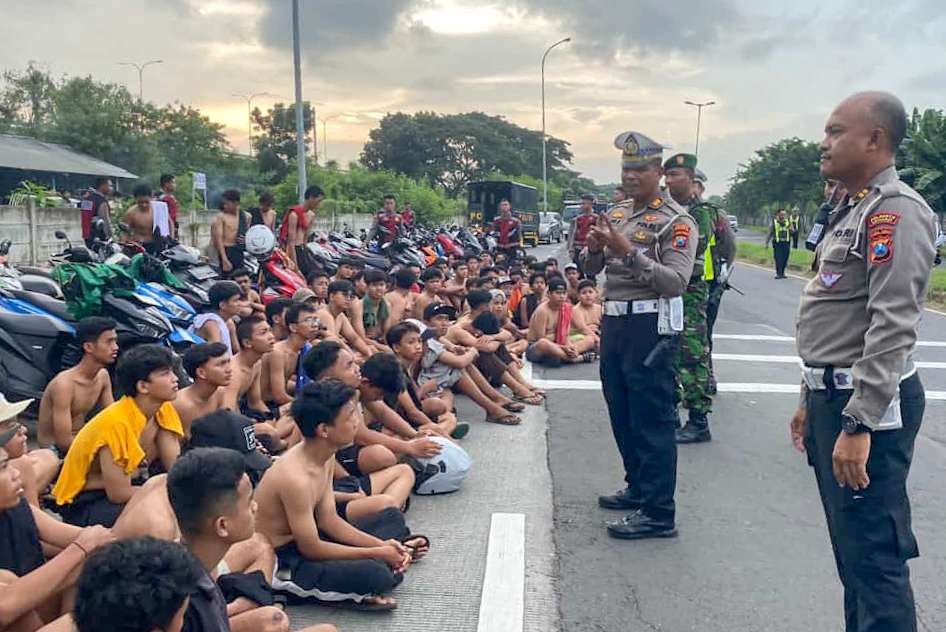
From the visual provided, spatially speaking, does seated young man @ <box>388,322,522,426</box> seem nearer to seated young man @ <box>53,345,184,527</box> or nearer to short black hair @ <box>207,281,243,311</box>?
short black hair @ <box>207,281,243,311</box>

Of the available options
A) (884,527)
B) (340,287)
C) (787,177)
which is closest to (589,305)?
(340,287)

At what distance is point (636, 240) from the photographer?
450 cm

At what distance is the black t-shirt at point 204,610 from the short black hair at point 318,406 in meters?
1.28

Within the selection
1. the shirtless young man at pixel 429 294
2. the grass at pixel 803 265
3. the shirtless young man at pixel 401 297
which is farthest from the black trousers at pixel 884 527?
the grass at pixel 803 265

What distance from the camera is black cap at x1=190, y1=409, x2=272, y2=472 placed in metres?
4.20

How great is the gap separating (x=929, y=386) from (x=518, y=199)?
26.1 metres

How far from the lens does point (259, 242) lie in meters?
9.62

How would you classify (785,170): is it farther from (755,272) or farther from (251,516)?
(251,516)

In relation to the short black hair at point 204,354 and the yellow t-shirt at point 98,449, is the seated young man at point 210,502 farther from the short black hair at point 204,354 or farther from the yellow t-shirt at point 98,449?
the short black hair at point 204,354

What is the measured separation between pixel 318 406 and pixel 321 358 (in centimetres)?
118

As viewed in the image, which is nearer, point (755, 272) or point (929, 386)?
point (929, 386)

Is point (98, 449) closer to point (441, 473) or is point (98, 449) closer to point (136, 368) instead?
point (136, 368)

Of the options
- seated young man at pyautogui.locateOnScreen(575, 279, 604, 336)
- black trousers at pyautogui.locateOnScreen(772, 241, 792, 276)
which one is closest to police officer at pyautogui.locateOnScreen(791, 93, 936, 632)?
seated young man at pyautogui.locateOnScreen(575, 279, 604, 336)

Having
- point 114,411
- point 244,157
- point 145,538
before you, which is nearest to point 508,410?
point 114,411
